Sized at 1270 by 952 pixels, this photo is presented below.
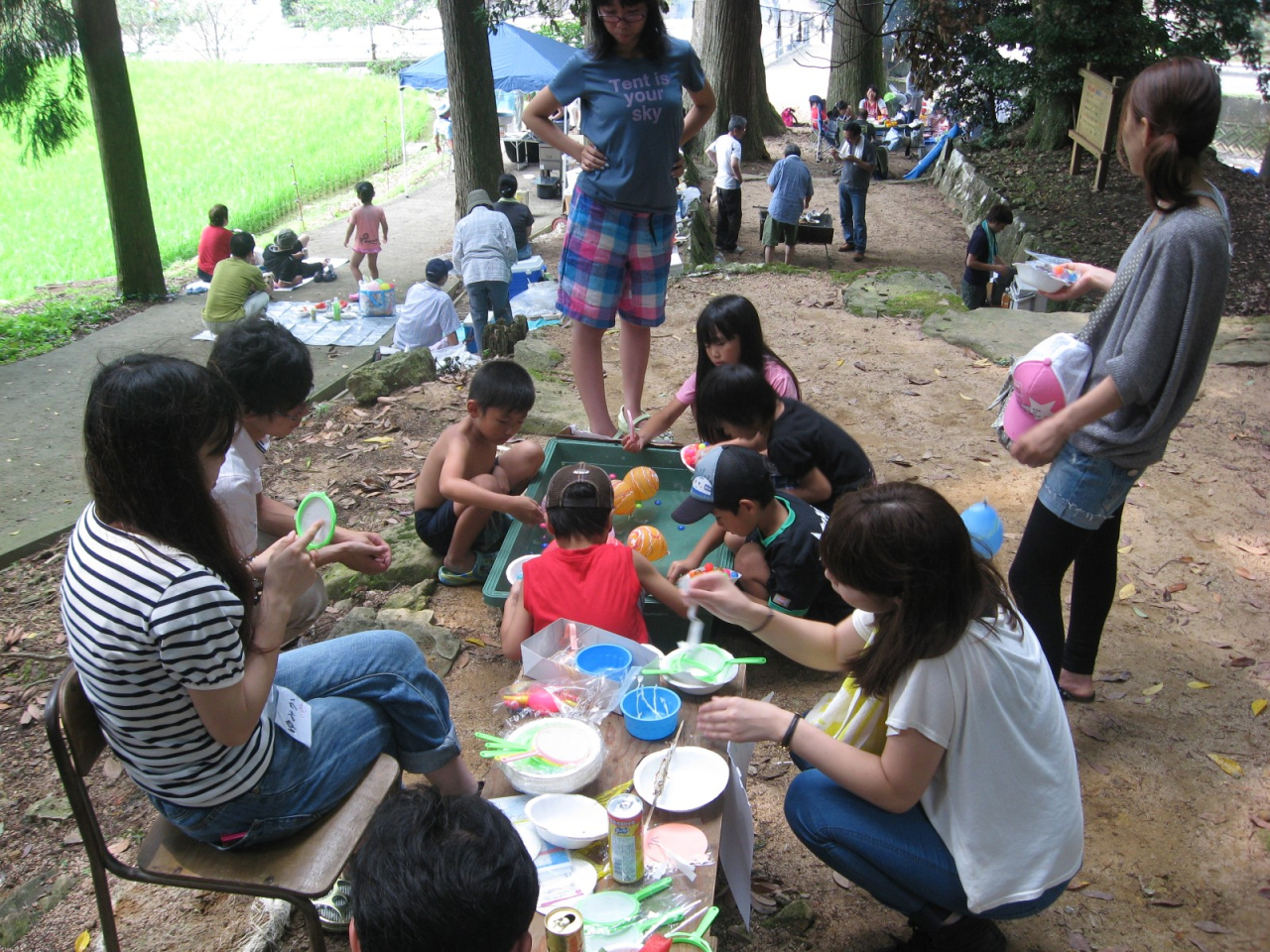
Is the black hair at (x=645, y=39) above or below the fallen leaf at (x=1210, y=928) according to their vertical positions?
above

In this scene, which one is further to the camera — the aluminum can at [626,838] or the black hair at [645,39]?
the black hair at [645,39]

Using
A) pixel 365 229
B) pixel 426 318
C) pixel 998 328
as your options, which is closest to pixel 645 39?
pixel 998 328

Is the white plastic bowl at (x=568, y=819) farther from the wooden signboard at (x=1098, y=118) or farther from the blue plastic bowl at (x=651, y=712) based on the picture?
the wooden signboard at (x=1098, y=118)

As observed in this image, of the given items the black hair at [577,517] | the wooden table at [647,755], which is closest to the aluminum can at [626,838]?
the wooden table at [647,755]

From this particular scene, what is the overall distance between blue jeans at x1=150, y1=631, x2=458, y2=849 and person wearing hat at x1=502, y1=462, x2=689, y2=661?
51 centimetres

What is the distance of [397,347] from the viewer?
9.14 metres

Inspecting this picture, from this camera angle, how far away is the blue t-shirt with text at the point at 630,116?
13.8ft

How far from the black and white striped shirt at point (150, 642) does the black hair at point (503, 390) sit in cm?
191

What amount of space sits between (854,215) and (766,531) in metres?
10.7

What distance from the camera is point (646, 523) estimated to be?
4418 millimetres

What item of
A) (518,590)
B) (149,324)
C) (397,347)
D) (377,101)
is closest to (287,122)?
(377,101)

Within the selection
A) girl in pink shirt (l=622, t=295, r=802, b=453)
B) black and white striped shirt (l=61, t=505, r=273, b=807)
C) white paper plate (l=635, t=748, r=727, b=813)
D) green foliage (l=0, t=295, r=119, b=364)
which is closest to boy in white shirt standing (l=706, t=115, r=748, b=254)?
green foliage (l=0, t=295, r=119, b=364)

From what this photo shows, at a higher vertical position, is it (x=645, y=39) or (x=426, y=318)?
(x=645, y=39)

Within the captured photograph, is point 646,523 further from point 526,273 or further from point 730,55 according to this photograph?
point 730,55
